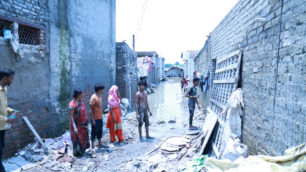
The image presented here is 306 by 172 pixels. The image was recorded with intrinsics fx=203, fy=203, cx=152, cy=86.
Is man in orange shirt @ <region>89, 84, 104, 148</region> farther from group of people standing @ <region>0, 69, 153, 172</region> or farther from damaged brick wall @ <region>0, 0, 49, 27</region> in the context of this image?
damaged brick wall @ <region>0, 0, 49, 27</region>

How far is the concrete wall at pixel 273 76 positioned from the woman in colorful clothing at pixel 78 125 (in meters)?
3.54

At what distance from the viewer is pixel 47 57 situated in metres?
5.50

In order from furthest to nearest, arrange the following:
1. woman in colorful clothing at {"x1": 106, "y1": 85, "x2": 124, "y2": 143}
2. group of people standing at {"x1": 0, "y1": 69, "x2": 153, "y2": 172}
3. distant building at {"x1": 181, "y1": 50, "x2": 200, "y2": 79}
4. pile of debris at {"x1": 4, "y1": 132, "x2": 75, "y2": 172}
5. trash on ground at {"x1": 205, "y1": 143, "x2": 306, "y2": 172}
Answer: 1. distant building at {"x1": 181, "y1": 50, "x2": 200, "y2": 79}
2. woman in colorful clothing at {"x1": 106, "y1": 85, "x2": 124, "y2": 143}
3. pile of debris at {"x1": 4, "y1": 132, "x2": 75, "y2": 172}
4. group of people standing at {"x1": 0, "y1": 69, "x2": 153, "y2": 172}
5. trash on ground at {"x1": 205, "y1": 143, "x2": 306, "y2": 172}

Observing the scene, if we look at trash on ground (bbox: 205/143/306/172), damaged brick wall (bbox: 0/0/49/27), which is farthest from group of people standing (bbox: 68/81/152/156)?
trash on ground (bbox: 205/143/306/172)

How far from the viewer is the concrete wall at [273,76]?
230 centimetres

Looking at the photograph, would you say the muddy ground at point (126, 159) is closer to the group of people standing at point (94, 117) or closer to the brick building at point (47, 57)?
the group of people standing at point (94, 117)

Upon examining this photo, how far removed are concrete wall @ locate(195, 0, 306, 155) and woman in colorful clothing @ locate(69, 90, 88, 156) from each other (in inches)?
139

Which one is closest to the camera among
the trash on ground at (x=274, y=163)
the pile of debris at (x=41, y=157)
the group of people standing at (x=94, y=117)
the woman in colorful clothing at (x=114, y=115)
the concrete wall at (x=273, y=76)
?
the trash on ground at (x=274, y=163)

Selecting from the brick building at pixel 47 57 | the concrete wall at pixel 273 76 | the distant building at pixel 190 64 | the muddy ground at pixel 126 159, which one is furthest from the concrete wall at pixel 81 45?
the distant building at pixel 190 64

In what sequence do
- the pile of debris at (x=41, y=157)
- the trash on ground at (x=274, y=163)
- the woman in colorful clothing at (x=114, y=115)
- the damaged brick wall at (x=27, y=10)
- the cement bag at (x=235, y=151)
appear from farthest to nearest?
1. the woman in colorful clothing at (x=114, y=115)
2. the damaged brick wall at (x=27, y=10)
3. the pile of debris at (x=41, y=157)
4. the cement bag at (x=235, y=151)
5. the trash on ground at (x=274, y=163)

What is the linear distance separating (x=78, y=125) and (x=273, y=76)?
13.5 feet

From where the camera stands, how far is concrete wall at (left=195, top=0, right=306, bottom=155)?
7.54ft

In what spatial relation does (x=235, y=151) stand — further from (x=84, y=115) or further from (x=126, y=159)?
(x=84, y=115)

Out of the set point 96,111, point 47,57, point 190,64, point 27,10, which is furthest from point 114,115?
point 190,64
